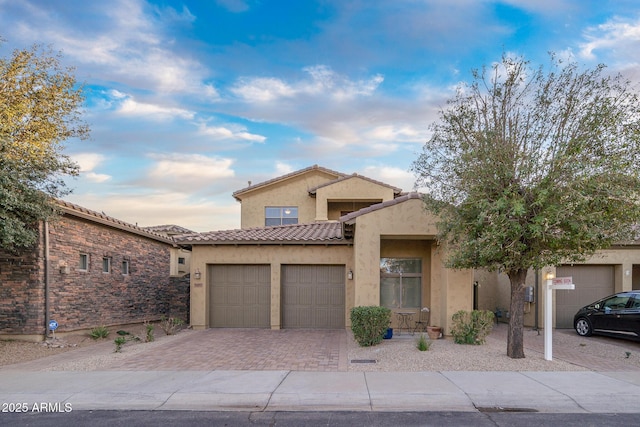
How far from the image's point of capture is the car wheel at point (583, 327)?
1376 centimetres

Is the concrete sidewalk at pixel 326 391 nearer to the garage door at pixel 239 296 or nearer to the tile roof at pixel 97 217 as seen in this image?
the tile roof at pixel 97 217

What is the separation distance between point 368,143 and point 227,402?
40.7ft

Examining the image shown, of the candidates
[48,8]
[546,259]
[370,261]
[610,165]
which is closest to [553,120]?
[610,165]

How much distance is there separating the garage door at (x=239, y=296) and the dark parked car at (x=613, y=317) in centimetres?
1038

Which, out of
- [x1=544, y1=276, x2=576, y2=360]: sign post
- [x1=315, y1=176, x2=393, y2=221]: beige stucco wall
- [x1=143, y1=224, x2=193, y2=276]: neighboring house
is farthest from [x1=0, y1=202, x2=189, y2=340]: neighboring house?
[x1=544, y1=276, x2=576, y2=360]: sign post

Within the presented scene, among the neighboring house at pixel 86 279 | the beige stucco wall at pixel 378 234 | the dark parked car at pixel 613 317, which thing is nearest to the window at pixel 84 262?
the neighboring house at pixel 86 279

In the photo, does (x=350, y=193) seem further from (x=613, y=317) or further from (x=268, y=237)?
(x=613, y=317)

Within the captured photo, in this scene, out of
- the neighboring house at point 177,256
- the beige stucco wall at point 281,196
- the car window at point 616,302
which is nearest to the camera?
the car window at point 616,302

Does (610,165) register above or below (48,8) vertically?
below

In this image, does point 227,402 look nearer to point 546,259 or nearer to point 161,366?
point 161,366

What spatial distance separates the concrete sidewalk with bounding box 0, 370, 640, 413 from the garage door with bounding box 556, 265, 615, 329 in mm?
7211

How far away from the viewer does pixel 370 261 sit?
1296 centimetres

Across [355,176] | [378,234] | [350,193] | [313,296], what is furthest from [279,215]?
[378,234]

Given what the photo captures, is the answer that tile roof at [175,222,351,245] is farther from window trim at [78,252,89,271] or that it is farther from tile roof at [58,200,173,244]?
window trim at [78,252,89,271]
